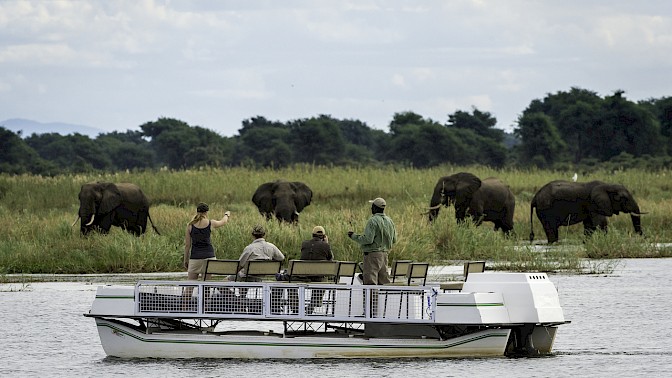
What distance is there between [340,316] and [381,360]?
3.72 ft

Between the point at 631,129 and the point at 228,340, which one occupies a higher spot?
the point at 631,129

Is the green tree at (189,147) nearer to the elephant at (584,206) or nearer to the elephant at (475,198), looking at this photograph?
the elephant at (475,198)

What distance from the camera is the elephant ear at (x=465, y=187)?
4119 centimetres

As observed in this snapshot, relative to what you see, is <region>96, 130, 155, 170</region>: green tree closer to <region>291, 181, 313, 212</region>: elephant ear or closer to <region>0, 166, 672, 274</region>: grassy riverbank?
<region>0, 166, 672, 274</region>: grassy riverbank

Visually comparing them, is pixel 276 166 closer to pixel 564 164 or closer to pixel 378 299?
pixel 564 164

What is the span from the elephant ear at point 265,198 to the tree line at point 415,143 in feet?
100

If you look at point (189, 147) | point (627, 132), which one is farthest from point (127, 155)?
point (627, 132)

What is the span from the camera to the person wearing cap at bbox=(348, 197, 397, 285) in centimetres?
1958

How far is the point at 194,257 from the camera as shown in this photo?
20.5 metres

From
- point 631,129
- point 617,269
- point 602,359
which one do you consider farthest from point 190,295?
point 631,129

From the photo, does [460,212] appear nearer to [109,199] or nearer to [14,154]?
[109,199]

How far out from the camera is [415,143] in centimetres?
9025

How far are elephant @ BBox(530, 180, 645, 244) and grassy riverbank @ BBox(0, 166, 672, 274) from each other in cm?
73

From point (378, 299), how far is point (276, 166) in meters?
68.9
